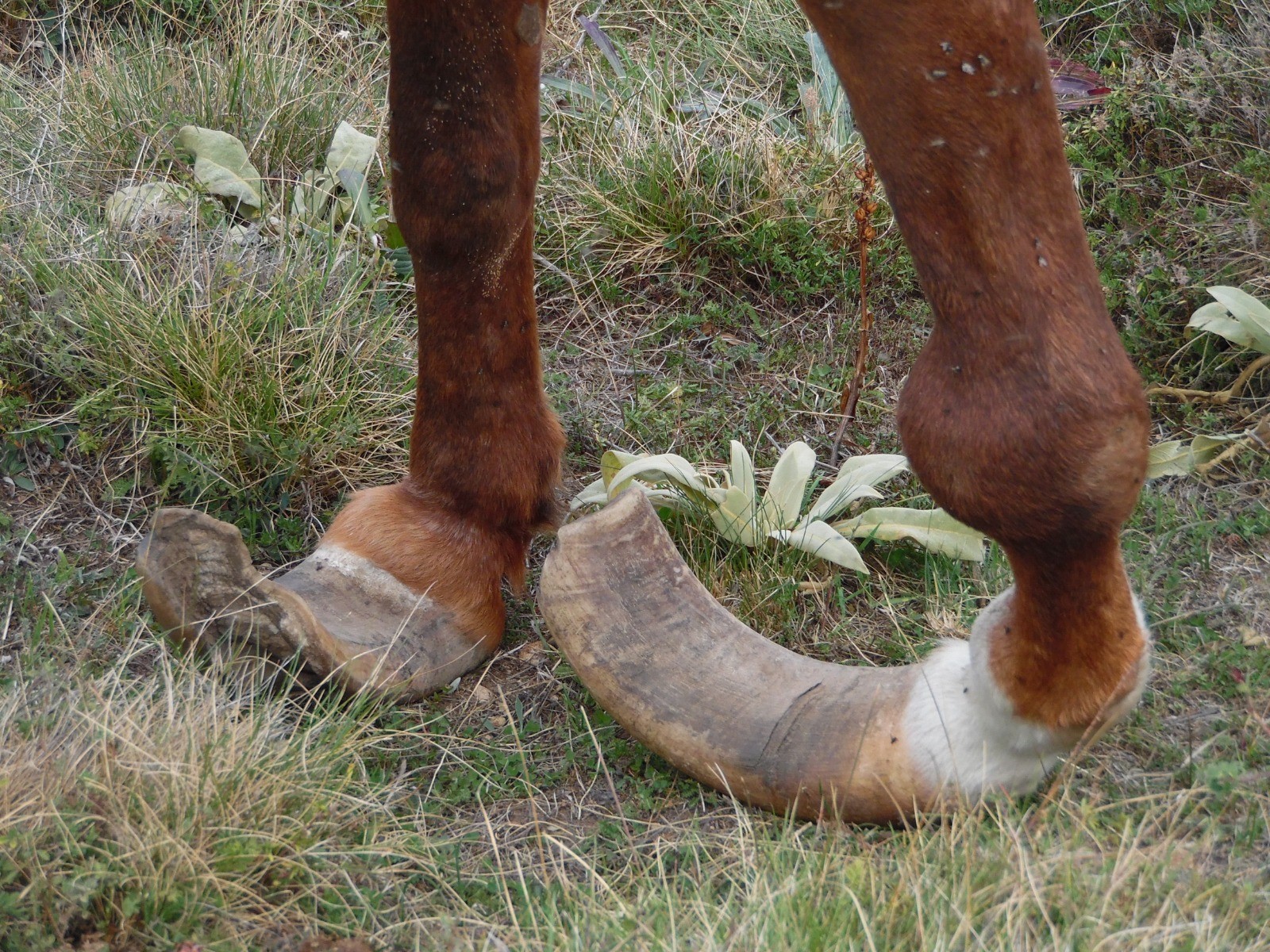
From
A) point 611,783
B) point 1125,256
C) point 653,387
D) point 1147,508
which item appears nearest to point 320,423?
point 653,387

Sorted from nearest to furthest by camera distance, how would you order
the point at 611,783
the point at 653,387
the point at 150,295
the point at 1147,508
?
1. the point at 611,783
2. the point at 1147,508
3. the point at 150,295
4. the point at 653,387

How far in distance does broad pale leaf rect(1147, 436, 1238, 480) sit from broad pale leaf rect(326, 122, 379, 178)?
84.7 inches

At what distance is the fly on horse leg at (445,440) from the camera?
2084 mm

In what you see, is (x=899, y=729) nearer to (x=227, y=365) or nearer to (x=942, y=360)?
(x=942, y=360)

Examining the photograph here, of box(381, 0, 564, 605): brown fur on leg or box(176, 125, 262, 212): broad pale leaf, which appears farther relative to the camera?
box(176, 125, 262, 212): broad pale leaf

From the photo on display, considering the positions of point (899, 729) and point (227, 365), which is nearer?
point (899, 729)

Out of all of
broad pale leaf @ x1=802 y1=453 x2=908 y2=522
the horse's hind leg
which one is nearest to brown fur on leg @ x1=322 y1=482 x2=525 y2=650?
broad pale leaf @ x1=802 y1=453 x2=908 y2=522

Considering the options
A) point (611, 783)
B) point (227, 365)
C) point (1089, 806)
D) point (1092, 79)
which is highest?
point (1092, 79)

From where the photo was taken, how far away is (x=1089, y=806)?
1780mm

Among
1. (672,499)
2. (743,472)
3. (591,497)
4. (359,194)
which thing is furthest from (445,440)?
(359,194)

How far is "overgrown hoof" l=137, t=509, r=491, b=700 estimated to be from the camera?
1995 mm

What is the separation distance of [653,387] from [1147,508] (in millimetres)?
1164

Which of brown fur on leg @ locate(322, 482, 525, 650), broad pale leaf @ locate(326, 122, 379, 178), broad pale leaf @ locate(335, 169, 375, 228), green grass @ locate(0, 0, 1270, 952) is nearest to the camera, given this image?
green grass @ locate(0, 0, 1270, 952)

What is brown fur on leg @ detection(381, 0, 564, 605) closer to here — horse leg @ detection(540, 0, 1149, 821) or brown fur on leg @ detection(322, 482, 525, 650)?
brown fur on leg @ detection(322, 482, 525, 650)
